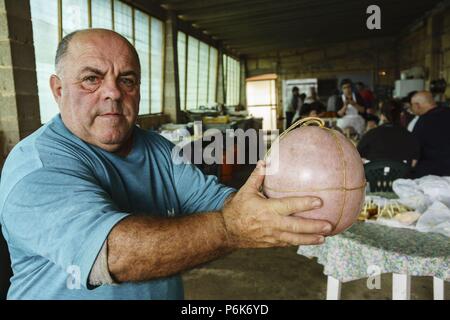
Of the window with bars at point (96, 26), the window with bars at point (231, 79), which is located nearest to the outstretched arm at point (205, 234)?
the window with bars at point (96, 26)

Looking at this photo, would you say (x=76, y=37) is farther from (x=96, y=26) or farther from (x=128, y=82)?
(x=96, y=26)

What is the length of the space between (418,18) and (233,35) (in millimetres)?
5970

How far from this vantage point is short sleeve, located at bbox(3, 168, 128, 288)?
3.17 feet

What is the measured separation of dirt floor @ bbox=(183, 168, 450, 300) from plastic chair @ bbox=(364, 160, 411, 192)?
0.92 meters

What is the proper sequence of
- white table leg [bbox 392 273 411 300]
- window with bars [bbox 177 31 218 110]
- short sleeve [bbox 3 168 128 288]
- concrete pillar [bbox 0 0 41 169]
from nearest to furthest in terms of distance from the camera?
1. short sleeve [bbox 3 168 128 288]
2. white table leg [bbox 392 273 411 300]
3. concrete pillar [bbox 0 0 41 169]
4. window with bars [bbox 177 31 218 110]

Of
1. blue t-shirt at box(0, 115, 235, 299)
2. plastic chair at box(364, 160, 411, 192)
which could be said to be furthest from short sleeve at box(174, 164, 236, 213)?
plastic chair at box(364, 160, 411, 192)

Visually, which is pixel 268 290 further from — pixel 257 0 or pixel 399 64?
pixel 399 64

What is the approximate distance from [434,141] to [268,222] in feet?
13.4

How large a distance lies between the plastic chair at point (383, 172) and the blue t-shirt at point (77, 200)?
8.70 feet

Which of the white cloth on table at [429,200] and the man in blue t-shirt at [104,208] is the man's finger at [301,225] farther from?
the white cloth on table at [429,200]

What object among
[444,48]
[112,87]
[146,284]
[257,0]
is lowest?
[146,284]

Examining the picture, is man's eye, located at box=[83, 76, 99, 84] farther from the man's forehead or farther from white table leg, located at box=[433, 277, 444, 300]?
white table leg, located at box=[433, 277, 444, 300]

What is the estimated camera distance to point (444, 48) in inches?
401

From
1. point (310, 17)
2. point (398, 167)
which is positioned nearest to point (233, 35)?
point (310, 17)
